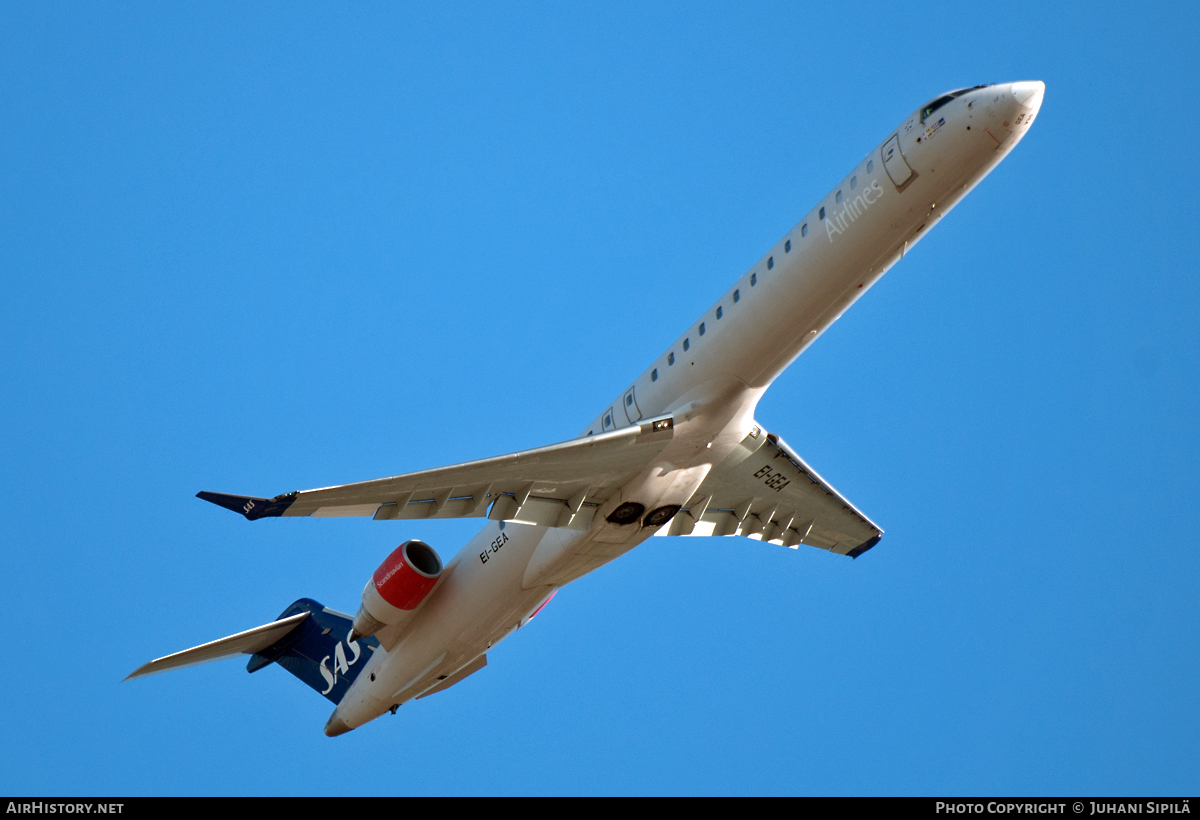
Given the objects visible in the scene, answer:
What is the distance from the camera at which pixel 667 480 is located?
18.6m

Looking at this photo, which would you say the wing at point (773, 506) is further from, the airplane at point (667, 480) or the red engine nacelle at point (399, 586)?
the red engine nacelle at point (399, 586)

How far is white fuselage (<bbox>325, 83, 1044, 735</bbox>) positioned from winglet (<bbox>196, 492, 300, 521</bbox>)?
4.82 m

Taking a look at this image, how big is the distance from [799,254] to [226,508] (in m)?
8.61

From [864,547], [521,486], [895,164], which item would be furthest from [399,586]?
[895,164]

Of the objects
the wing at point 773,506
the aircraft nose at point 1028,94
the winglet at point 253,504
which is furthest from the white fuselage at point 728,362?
the winglet at point 253,504

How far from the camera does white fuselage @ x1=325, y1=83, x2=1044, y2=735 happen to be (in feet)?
51.7

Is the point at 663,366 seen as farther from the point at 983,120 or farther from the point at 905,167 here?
the point at 983,120

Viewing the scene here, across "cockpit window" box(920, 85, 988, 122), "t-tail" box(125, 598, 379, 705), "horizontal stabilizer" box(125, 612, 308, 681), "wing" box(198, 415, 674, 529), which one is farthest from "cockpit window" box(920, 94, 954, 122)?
"horizontal stabilizer" box(125, 612, 308, 681)

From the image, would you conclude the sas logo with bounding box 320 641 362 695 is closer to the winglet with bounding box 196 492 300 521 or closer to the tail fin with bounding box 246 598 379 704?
the tail fin with bounding box 246 598 379 704

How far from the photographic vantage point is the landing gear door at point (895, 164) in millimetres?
15875

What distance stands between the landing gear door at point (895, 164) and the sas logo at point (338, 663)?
1378 cm

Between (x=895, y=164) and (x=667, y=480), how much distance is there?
603 cm

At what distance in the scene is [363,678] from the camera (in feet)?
71.9
